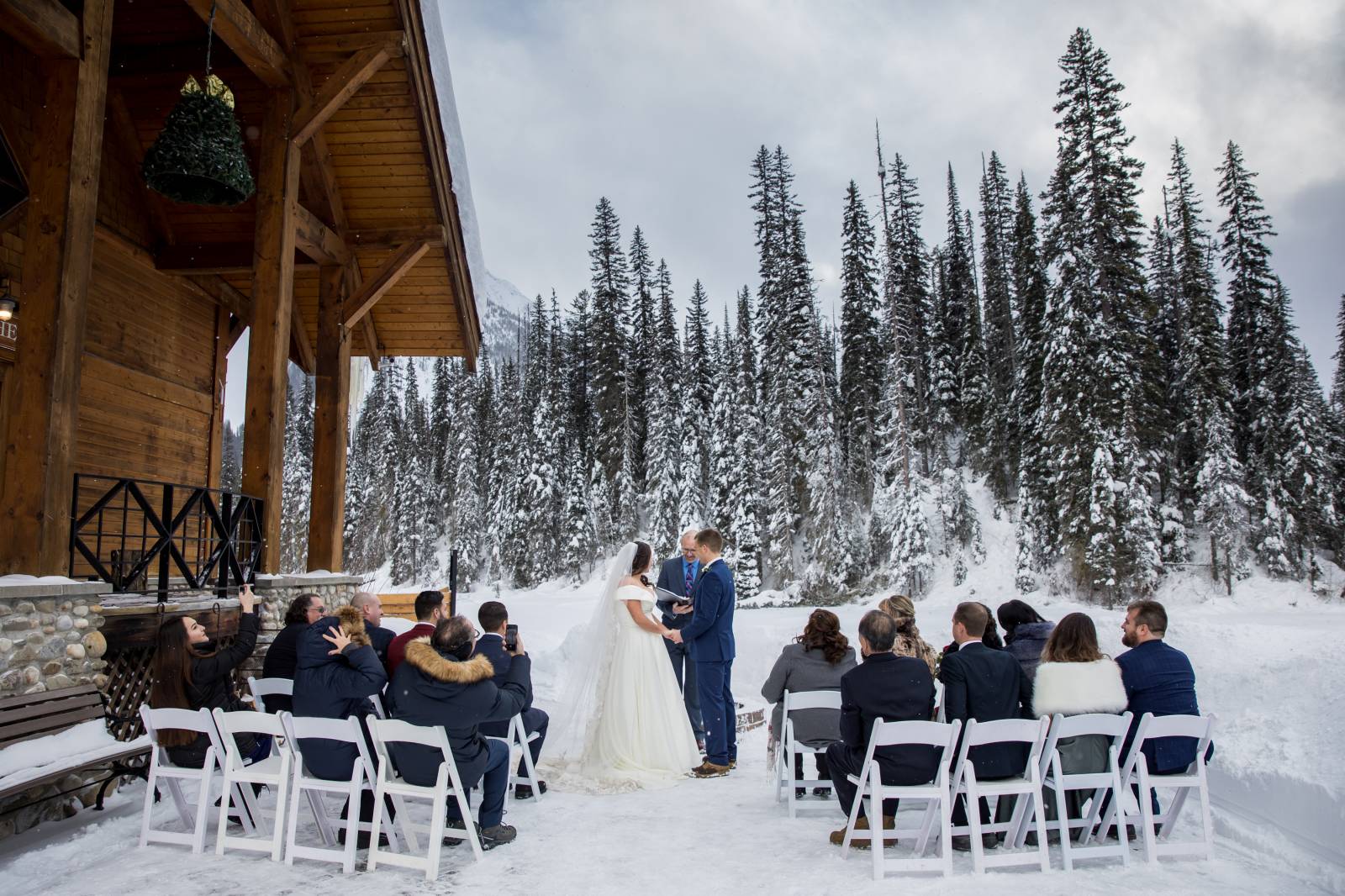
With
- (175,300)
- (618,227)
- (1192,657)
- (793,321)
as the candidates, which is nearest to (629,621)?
(1192,657)

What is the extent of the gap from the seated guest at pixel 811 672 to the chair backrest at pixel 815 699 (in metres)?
0.21

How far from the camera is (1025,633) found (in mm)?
5438

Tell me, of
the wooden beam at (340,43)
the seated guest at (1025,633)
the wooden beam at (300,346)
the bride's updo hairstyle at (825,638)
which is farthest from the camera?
the wooden beam at (300,346)

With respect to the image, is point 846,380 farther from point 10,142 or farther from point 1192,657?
point 10,142

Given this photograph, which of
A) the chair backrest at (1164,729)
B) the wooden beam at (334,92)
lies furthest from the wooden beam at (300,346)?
the chair backrest at (1164,729)

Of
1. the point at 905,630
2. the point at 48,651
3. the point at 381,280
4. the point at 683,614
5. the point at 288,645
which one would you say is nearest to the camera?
the point at 48,651

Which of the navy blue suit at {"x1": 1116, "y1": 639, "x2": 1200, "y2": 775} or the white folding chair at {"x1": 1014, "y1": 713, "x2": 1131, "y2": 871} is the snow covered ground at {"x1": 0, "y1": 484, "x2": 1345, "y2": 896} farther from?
the navy blue suit at {"x1": 1116, "y1": 639, "x2": 1200, "y2": 775}

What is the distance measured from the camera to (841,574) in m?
29.8

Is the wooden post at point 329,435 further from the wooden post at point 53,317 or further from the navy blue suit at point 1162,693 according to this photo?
the navy blue suit at point 1162,693

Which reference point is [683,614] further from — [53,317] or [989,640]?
[53,317]

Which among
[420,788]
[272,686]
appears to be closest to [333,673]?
[420,788]

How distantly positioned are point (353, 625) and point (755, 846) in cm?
275

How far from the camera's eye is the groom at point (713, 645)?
265 inches

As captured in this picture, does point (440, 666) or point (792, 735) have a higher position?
point (440, 666)
